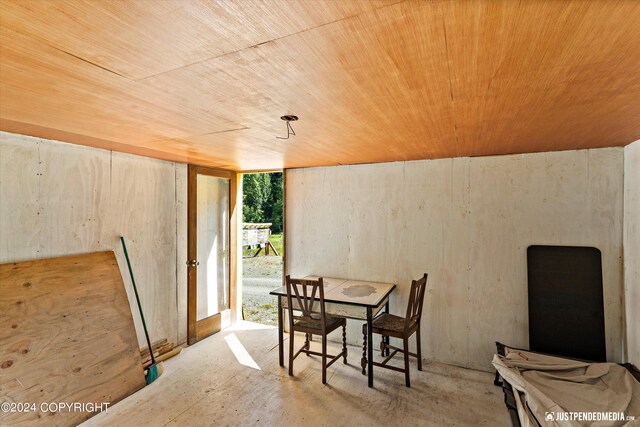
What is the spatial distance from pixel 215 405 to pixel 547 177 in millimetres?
3708

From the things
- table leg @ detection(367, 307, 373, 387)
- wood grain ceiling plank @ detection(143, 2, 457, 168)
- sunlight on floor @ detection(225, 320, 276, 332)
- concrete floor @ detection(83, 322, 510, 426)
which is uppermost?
wood grain ceiling plank @ detection(143, 2, 457, 168)

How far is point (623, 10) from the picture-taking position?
875 millimetres

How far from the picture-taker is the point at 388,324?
311cm

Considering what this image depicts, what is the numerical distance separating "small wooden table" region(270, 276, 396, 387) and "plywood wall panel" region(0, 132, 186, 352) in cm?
139

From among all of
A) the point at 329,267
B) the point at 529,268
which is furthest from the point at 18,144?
the point at 529,268

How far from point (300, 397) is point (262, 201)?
11.7 m

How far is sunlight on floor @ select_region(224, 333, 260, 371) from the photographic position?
3365 mm

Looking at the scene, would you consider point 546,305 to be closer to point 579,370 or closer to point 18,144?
point 579,370

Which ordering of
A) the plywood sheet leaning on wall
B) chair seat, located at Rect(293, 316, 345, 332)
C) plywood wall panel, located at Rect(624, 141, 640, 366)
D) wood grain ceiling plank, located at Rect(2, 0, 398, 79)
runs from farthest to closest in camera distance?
1. chair seat, located at Rect(293, 316, 345, 332)
2. plywood wall panel, located at Rect(624, 141, 640, 366)
3. the plywood sheet leaning on wall
4. wood grain ceiling plank, located at Rect(2, 0, 398, 79)

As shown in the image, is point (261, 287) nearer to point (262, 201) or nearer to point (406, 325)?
point (406, 325)

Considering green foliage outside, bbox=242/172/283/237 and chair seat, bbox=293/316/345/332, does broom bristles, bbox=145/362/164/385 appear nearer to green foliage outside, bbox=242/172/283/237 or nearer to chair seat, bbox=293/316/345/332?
chair seat, bbox=293/316/345/332

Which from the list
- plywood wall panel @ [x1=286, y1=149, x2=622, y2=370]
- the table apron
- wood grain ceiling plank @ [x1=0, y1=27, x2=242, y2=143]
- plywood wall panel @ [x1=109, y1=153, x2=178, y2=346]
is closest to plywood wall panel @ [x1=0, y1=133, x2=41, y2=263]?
wood grain ceiling plank @ [x1=0, y1=27, x2=242, y2=143]

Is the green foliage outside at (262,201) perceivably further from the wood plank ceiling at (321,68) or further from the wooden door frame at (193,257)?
the wood plank ceiling at (321,68)

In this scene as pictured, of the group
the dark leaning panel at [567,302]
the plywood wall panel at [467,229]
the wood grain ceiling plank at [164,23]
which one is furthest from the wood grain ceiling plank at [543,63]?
the dark leaning panel at [567,302]
